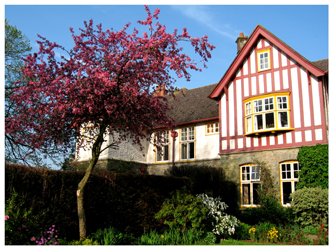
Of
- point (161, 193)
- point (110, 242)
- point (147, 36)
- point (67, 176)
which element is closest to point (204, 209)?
point (161, 193)

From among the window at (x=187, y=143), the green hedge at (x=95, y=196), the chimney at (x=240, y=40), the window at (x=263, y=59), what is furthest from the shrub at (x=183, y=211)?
the chimney at (x=240, y=40)

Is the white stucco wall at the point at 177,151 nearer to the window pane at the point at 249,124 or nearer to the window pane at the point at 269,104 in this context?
the window pane at the point at 249,124

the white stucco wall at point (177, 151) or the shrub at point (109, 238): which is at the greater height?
the white stucco wall at point (177, 151)

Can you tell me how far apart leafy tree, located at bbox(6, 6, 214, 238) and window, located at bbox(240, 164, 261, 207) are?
26.9 ft

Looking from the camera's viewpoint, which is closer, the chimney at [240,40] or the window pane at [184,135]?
the chimney at [240,40]

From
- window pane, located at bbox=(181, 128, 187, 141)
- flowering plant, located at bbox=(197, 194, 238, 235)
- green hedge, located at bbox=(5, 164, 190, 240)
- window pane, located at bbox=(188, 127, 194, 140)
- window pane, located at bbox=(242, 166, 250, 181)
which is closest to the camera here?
green hedge, located at bbox=(5, 164, 190, 240)

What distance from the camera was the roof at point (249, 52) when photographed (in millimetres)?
14163

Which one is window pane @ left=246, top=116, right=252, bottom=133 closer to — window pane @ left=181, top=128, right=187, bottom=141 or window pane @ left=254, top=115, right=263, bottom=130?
window pane @ left=254, top=115, right=263, bottom=130

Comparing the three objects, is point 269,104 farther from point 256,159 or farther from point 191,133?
point 191,133

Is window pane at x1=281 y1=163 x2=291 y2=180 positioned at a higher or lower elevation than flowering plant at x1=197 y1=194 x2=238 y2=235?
higher

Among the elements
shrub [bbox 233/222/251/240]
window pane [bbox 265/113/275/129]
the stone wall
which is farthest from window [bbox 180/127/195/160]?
shrub [bbox 233/222/251/240]

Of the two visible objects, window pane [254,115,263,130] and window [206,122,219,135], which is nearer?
window pane [254,115,263,130]

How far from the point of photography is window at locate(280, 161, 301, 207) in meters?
14.0
